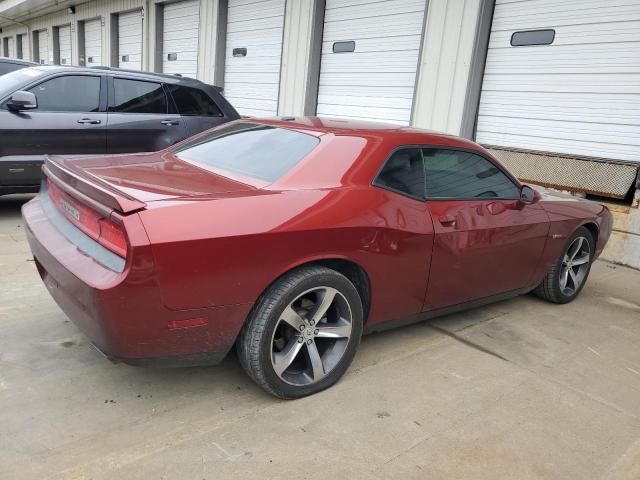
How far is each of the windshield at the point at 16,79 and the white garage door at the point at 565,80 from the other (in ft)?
18.4

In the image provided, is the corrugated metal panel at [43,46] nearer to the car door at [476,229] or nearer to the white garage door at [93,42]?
the white garage door at [93,42]

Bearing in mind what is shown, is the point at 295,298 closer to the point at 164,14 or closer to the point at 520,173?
the point at 520,173

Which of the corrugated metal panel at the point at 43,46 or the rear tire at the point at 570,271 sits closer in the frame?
the rear tire at the point at 570,271

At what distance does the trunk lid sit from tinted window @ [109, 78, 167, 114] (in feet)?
10.1

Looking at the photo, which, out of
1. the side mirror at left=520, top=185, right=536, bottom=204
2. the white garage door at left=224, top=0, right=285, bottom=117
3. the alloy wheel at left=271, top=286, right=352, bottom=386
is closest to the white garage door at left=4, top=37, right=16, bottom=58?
the white garage door at left=224, top=0, right=285, bottom=117

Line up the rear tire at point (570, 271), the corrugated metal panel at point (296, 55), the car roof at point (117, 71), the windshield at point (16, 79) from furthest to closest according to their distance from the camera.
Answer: the corrugated metal panel at point (296, 55) → the car roof at point (117, 71) → the windshield at point (16, 79) → the rear tire at point (570, 271)

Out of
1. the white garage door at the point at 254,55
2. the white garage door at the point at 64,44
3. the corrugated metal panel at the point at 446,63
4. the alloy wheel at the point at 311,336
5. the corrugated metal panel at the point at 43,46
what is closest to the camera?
the alloy wheel at the point at 311,336

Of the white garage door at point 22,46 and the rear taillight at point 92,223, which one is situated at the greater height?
the white garage door at point 22,46

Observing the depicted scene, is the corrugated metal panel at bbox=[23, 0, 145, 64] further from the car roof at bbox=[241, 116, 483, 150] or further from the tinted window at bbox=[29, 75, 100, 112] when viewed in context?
the car roof at bbox=[241, 116, 483, 150]

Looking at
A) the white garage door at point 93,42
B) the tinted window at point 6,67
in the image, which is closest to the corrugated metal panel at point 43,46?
the white garage door at point 93,42

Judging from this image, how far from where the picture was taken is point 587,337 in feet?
13.1

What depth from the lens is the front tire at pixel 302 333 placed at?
2.57 meters

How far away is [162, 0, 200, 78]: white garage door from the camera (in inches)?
515

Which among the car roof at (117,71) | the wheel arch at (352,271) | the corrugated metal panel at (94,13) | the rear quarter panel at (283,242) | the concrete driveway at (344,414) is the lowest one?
the concrete driveway at (344,414)
